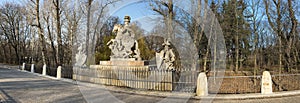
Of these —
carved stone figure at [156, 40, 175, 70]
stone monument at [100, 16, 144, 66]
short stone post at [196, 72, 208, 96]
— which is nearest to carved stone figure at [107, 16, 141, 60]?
stone monument at [100, 16, 144, 66]

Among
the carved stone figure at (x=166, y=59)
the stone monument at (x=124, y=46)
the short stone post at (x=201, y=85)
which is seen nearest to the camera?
the short stone post at (x=201, y=85)

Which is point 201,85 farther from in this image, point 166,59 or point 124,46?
point 124,46

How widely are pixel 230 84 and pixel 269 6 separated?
8.45 metres

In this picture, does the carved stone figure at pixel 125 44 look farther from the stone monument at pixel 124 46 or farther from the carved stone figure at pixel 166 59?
the carved stone figure at pixel 166 59

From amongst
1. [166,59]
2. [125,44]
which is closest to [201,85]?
[166,59]

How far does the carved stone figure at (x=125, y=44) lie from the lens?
13.6 meters

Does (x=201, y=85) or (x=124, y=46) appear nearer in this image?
(x=201, y=85)

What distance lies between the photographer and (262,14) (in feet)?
64.4

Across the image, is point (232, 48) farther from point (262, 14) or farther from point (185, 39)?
point (185, 39)

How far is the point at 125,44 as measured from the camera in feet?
44.9

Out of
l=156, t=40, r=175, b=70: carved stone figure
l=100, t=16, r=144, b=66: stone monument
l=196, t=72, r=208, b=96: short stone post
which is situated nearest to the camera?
l=196, t=72, r=208, b=96: short stone post

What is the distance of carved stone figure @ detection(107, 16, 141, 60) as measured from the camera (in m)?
13.6

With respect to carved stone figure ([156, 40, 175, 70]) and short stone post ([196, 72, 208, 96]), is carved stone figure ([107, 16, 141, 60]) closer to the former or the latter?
carved stone figure ([156, 40, 175, 70])

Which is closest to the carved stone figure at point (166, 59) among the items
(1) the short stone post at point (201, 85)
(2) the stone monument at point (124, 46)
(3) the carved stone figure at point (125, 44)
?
(2) the stone monument at point (124, 46)
